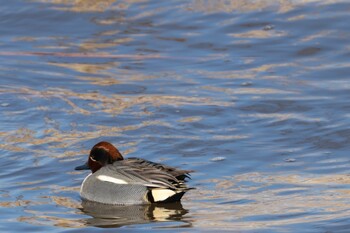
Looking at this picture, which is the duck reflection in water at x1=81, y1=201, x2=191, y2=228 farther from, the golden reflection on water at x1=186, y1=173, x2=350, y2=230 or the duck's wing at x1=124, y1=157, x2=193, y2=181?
the duck's wing at x1=124, y1=157, x2=193, y2=181

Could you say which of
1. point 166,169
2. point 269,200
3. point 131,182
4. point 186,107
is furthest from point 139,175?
point 186,107

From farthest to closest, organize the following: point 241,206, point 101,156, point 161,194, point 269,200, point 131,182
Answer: point 101,156
point 131,182
point 161,194
point 269,200
point 241,206

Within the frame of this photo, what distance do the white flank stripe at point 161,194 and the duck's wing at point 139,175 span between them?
0.15 feet

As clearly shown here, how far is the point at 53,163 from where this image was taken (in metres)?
10.4

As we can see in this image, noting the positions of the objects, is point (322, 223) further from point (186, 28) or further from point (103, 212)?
point (186, 28)

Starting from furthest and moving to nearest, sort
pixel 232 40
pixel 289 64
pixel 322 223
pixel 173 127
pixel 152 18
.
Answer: pixel 152 18
pixel 232 40
pixel 289 64
pixel 173 127
pixel 322 223

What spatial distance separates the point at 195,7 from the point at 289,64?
10.2 feet

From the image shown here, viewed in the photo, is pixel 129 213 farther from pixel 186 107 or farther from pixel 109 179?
pixel 186 107

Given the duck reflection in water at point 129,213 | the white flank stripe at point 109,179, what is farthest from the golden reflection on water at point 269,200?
the white flank stripe at point 109,179

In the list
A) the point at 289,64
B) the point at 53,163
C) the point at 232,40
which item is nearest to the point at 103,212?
the point at 53,163

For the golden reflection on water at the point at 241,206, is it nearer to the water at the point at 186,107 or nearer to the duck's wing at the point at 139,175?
the water at the point at 186,107

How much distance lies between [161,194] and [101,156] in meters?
0.78

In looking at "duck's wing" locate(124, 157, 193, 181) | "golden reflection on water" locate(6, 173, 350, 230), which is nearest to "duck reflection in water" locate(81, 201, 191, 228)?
"golden reflection on water" locate(6, 173, 350, 230)

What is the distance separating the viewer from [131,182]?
30.5ft
